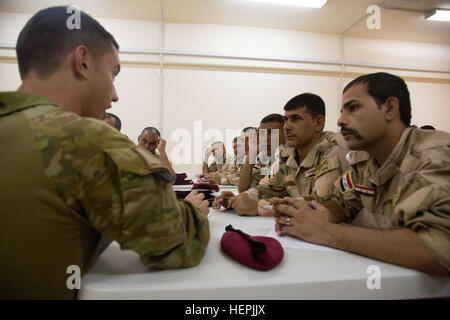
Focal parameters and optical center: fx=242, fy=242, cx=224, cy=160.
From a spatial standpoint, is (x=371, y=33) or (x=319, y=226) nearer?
(x=319, y=226)

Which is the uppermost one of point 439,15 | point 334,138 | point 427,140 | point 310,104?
point 439,15

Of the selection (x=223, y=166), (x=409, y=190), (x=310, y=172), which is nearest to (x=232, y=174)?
(x=223, y=166)

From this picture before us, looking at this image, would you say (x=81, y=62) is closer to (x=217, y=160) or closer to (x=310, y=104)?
(x=310, y=104)

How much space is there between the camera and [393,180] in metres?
0.92

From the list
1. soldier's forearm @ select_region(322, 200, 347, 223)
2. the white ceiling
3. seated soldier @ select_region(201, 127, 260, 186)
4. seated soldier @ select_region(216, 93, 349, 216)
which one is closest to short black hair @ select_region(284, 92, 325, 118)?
seated soldier @ select_region(216, 93, 349, 216)

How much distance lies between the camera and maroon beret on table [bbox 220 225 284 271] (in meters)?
0.64

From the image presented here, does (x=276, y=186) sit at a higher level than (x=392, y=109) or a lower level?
lower

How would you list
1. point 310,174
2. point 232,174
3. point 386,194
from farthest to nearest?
point 232,174, point 310,174, point 386,194

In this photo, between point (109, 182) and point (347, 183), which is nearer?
point (109, 182)

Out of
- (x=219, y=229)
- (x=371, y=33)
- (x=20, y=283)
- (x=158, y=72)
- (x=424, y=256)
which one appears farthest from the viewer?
(x=371, y=33)

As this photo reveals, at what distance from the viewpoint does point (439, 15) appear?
420 centimetres
